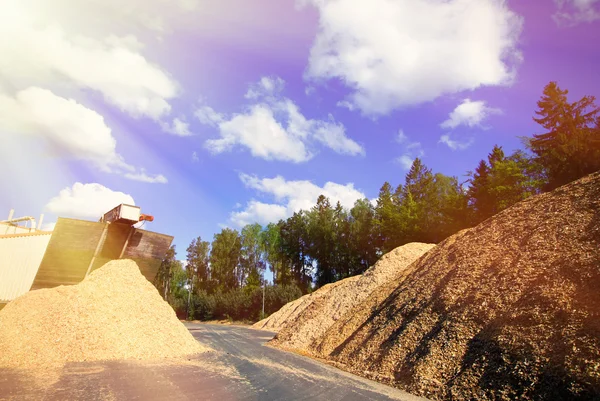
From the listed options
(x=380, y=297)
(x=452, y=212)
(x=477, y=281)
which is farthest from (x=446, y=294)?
(x=452, y=212)

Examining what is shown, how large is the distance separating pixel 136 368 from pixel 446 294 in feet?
33.5

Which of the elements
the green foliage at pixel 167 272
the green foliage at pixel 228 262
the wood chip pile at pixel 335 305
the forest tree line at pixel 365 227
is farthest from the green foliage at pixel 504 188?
the green foliage at pixel 167 272

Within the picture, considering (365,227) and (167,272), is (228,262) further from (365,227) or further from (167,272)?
(365,227)

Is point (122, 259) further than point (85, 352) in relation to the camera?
Yes

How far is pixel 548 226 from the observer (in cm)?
1210

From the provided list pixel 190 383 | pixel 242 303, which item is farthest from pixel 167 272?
pixel 190 383

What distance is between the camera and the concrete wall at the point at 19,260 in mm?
12039

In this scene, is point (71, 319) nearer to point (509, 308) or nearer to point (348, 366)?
point (348, 366)

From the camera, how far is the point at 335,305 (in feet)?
68.6

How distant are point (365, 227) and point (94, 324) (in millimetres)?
48269

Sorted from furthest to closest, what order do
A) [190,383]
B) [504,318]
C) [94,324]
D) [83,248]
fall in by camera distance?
1. [83,248]
2. [94,324]
3. [504,318]
4. [190,383]

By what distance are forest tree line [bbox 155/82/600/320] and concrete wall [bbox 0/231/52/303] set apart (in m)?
34.3

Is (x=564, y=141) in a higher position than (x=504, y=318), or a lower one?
higher

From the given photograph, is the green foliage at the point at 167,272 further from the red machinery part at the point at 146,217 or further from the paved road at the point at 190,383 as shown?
the paved road at the point at 190,383
